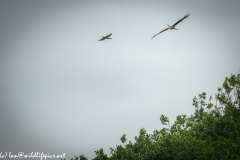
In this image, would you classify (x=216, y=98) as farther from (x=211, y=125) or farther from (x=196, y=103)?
(x=211, y=125)

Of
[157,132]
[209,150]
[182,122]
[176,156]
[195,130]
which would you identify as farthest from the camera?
[182,122]

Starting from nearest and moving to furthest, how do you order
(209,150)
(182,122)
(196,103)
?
(209,150) < (182,122) < (196,103)

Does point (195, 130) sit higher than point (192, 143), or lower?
higher

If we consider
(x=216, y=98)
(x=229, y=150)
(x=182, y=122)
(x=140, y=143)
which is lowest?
(x=229, y=150)

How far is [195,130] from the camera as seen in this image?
30.5m

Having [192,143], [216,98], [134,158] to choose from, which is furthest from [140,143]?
[216,98]

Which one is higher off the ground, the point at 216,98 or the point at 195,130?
the point at 216,98

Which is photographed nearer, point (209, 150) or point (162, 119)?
point (209, 150)

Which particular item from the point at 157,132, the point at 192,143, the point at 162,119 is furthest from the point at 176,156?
the point at 162,119

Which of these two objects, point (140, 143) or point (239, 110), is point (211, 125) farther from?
point (140, 143)

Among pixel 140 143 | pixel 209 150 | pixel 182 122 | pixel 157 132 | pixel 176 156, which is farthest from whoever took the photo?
pixel 182 122

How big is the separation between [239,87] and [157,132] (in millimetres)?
12821

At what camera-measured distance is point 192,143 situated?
24.2 m

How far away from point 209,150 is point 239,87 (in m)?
15.7
